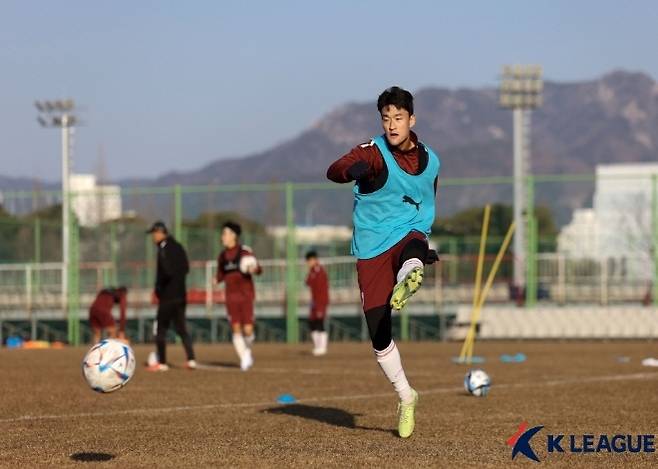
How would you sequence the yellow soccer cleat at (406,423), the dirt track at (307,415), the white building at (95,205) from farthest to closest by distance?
the white building at (95,205), the yellow soccer cleat at (406,423), the dirt track at (307,415)

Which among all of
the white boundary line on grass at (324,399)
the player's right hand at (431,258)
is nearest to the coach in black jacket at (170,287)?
the white boundary line on grass at (324,399)

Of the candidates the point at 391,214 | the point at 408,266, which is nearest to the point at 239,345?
the point at 391,214

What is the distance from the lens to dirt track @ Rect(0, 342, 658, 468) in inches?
336

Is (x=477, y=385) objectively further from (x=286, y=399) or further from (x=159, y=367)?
(x=159, y=367)

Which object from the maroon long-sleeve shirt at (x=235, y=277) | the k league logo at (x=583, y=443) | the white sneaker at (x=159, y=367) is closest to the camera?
the k league logo at (x=583, y=443)

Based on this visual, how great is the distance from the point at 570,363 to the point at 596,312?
1001cm

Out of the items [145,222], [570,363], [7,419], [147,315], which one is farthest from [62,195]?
[7,419]

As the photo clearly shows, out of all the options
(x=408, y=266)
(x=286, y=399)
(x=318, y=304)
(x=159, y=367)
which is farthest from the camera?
(x=318, y=304)

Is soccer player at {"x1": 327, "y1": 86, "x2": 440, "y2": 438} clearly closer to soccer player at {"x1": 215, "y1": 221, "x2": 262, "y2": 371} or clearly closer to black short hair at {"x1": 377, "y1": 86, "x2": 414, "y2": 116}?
black short hair at {"x1": 377, "y1": 86, "x2": 414, "y2": 116}

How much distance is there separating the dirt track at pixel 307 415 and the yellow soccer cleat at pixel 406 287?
0.93 m

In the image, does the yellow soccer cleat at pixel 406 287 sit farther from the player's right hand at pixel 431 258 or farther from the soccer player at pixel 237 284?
the soccer player at pixel 237 284

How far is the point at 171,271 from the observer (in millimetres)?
19016

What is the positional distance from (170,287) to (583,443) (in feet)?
34.7

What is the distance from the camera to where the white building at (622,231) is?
3433 cm
